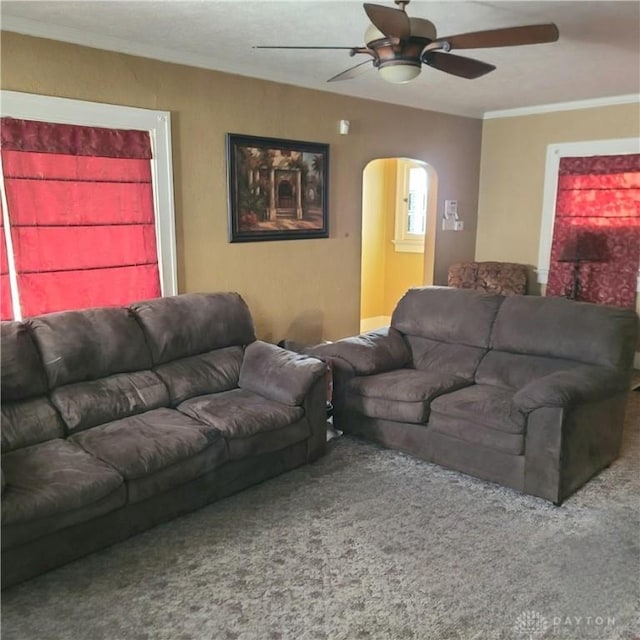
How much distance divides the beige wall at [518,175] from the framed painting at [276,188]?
7.62 ft

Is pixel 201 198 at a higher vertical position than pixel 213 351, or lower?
higher

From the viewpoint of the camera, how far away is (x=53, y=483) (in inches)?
94.1

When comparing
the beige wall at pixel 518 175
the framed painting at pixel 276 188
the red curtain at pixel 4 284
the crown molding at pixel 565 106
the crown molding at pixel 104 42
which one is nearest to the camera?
the crown molding at pixel 104 42

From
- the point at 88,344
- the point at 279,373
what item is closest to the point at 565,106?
the point at 279,373

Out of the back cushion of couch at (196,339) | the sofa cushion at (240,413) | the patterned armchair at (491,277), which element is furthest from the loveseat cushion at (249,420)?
the patterned armchair at (491,277)

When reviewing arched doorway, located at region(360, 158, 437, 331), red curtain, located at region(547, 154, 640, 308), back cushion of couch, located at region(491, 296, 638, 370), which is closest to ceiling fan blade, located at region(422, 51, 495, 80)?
back cushion of couch, located at region(491, 296, 638, 370)

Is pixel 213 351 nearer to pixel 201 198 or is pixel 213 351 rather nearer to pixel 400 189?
pixel 201 198

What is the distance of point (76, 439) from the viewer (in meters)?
2.85

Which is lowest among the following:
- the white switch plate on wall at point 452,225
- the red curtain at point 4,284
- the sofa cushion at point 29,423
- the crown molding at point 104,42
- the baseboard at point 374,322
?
the baseboard at point 374,322

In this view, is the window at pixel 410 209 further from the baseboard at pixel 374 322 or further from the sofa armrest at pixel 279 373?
the sofa armrest at pixel 279 373

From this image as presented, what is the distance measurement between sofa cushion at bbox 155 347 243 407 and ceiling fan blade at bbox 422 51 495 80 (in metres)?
2.06

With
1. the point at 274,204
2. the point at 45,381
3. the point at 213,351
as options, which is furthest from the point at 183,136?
the point at 45,381

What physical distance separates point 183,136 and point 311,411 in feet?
6.95

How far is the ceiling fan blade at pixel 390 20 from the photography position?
2352 mm
